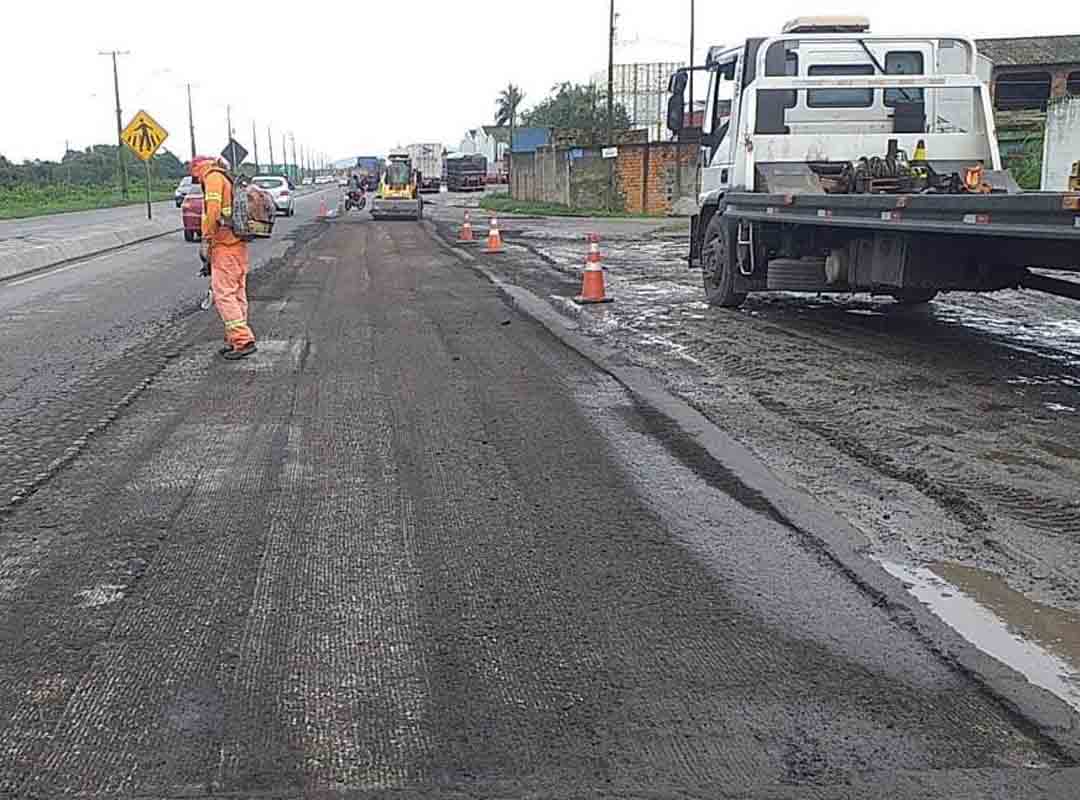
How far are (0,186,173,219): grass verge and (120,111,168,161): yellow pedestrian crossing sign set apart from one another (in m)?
21.0

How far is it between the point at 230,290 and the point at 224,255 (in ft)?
1.03

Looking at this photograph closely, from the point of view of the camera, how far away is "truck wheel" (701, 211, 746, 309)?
12758 millimetres

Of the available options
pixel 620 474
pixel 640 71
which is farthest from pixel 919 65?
pixel 640 71

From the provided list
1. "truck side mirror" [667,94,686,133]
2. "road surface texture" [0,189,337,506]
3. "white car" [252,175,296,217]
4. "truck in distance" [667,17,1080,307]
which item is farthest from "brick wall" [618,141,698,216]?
"truck in distance" [667,17,1080,307]

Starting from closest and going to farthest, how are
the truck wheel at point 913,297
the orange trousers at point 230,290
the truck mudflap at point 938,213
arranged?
the truck mudflap at point 938,213, the orange trousers at point 230,290, the truck wheel at point 913,297

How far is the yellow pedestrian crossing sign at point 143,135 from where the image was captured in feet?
108

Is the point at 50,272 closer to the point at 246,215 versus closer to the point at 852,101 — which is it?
the point at 246,215

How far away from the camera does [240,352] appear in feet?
33.0

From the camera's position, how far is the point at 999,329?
11477 mm

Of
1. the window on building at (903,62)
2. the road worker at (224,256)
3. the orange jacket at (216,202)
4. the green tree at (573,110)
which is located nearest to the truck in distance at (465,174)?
the green tree at (573,110)

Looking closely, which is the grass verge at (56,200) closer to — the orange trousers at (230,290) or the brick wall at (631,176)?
the brick wall at (631,176)

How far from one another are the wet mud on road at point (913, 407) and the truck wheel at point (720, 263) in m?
0.20

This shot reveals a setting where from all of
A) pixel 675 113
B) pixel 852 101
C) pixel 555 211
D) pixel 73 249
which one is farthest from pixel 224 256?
pixel 555 211

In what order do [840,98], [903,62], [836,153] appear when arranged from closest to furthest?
[836,153]
[840,98]
[903,62]
